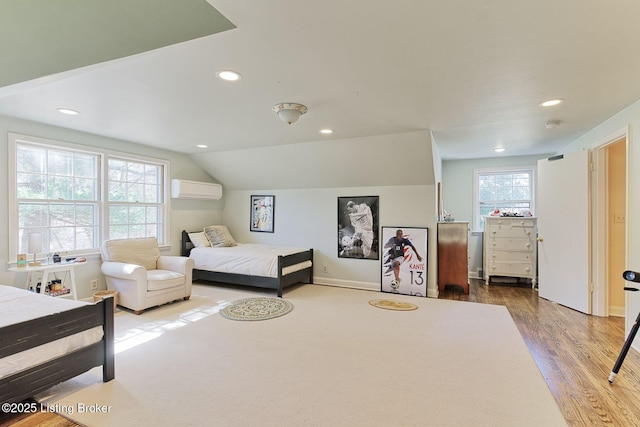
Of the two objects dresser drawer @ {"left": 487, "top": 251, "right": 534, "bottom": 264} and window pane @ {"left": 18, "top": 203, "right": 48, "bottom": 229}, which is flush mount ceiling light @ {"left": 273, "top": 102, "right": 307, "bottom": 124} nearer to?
window pane @ {"left": 18, "top": 203, "right": 48, "bottom": 229}

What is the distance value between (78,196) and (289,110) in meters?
3.27

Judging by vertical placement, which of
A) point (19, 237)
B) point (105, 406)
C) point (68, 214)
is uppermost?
point (68, 214)

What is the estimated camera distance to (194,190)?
547 cm

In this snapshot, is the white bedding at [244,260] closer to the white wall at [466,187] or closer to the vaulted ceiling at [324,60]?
the vaulted ceiling at [324,60]

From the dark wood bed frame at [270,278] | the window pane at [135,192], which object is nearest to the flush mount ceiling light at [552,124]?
the dark wood bed frame at [270,278]

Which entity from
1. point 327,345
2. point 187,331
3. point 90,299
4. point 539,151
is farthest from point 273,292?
point 539,151

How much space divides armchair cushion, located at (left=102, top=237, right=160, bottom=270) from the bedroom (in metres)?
0.39

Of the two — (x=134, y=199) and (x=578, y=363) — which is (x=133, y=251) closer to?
(x=134, y=199)

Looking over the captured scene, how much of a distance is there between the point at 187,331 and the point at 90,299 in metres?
1.94

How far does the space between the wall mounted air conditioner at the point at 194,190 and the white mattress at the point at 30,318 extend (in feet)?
9.56

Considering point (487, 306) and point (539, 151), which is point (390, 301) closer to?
point (487, 306)

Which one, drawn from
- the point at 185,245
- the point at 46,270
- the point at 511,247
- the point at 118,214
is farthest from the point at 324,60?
the point at 511,247

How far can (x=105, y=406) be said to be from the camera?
1975mm

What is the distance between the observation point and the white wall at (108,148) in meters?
3.41
